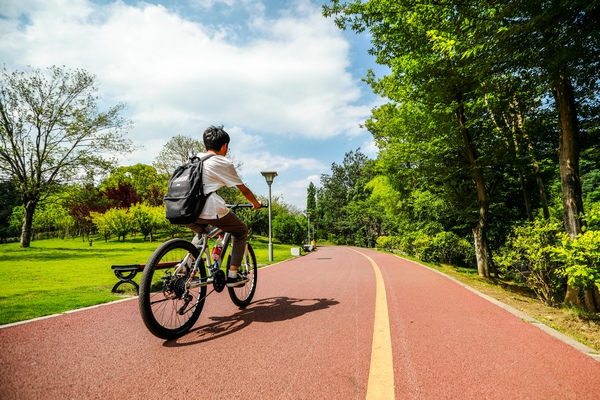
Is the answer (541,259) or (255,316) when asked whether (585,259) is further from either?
(255,316)

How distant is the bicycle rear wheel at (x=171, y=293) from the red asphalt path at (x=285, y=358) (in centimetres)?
16

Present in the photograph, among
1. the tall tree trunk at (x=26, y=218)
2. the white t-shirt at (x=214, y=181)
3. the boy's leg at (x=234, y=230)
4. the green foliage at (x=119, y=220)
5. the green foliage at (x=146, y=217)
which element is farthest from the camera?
the green foliage at (x=119, y=220)

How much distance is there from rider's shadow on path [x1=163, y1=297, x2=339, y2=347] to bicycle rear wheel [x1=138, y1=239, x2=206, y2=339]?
0.52 feet

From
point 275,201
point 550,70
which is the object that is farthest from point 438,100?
point 275,201

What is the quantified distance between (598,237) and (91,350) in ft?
21.4

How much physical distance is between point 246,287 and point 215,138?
7.38ft

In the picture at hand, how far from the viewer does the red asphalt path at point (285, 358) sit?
1775mm

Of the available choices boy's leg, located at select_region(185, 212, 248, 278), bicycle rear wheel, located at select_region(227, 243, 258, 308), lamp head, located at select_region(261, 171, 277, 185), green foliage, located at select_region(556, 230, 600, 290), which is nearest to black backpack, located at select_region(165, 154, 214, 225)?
boy's leg, located at select_region(185, 212, 248, 278)

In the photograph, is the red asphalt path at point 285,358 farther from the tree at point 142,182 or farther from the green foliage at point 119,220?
the tree at point 142,182

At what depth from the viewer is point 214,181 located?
3057 mm

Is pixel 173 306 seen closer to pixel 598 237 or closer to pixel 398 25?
pixel 598 237

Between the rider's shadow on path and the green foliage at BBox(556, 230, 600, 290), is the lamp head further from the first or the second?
the green foliage at BBox(556, 230, 600, 290)

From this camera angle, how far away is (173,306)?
2.88 meters

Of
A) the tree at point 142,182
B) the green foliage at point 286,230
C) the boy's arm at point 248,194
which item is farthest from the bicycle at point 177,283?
the green foliage at point 286,230
